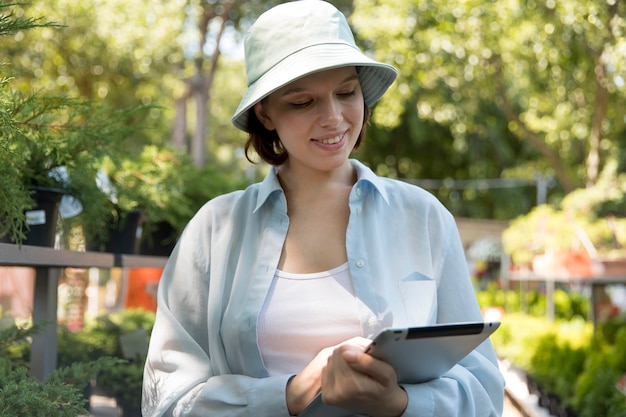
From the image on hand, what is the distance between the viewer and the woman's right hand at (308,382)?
5.63 ft

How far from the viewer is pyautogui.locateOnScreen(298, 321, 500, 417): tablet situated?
5.01ft

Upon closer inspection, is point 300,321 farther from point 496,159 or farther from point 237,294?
point 496,159

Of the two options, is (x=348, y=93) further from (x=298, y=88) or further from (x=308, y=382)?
(x=308, y=382)

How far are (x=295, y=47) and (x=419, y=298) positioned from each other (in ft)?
1.84

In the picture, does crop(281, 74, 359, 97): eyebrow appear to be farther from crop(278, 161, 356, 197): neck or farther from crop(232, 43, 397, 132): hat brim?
crop(278, 161, 356, 197): neck

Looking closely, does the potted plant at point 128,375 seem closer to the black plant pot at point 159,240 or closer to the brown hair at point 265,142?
the black plant pot at point 159,240

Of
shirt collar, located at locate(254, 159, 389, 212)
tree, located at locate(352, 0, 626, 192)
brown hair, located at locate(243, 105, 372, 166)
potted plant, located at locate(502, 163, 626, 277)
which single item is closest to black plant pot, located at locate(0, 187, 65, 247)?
brown hair, located at locate(243, 105, 372, 166)

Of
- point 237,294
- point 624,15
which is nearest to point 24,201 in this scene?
point 237,294

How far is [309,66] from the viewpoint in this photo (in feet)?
5.99

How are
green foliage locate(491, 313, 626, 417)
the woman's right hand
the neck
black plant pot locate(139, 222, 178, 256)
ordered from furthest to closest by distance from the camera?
green foliage locate(491, 313, 626, 417), black plant pot locate(139, 222, 178, 256), the neck, the woman's right hand

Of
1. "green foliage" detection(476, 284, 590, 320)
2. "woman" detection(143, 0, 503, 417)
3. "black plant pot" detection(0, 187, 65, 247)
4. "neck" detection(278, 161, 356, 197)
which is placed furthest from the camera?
"green foliage" detection(476, 284, 590, 320)

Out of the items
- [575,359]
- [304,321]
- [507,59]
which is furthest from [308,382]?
[507,59]

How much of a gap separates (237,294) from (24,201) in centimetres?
80

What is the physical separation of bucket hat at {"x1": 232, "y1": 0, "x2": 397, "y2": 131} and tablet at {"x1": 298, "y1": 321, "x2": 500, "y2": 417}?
57cm
